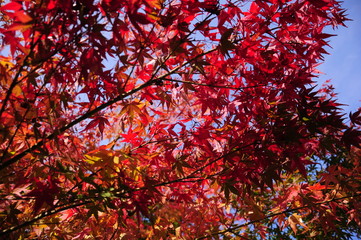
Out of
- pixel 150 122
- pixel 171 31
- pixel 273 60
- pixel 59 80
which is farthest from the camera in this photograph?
pixel 150 122

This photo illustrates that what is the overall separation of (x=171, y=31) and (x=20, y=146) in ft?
4.29

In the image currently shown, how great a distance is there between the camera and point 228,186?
81.2 inches

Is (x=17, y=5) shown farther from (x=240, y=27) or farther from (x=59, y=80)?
(x=240, y=27)

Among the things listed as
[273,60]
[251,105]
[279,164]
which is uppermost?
[273,60]

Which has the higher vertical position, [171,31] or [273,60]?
[171,31]

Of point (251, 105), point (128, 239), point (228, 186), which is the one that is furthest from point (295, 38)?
point (128, 239)

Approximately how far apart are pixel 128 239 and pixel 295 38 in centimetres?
216

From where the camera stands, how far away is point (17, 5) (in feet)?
4.21

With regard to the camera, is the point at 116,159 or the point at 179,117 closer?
the point at 116,159

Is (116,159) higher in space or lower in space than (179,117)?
lower

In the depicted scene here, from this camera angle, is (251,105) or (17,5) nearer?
(17,5)

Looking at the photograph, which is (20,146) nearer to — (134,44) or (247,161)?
(134,44)

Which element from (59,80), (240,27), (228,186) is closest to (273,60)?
(240,27)

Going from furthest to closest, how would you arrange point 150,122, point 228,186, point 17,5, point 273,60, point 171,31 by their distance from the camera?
point 150,122
point 273,60
point 228,186
point 171,31
point 17,5
